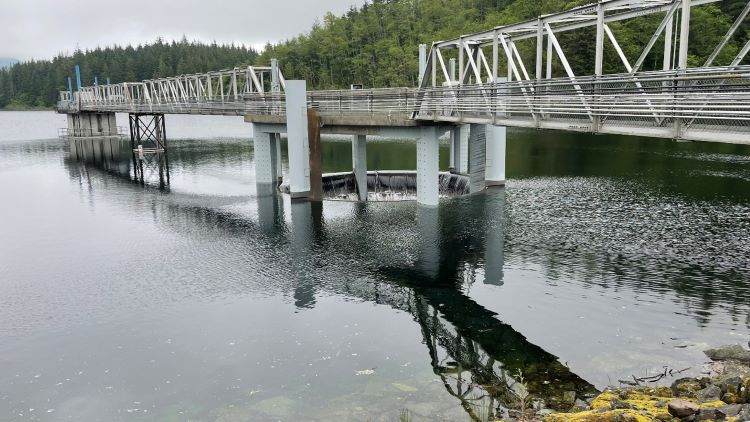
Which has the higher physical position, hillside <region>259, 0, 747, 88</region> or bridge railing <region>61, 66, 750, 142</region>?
hillside <region>259, 0, 747, 88</region>

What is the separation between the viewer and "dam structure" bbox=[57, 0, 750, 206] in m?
16.4

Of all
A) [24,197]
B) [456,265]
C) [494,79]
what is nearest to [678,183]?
[494,79]

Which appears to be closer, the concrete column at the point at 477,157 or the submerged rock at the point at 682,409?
the submerged rock at the point at 682,409

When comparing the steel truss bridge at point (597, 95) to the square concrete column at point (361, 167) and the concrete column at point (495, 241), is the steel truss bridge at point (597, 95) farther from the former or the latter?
the concrete column at point (495, 241)

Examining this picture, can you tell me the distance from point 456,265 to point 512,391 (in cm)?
1107

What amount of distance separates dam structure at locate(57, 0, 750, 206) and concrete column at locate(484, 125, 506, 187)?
2.9 inches

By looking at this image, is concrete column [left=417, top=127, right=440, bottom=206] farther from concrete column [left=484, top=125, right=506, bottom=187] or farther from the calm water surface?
concrete column [left=484, top=125, right=506, bottom=187]

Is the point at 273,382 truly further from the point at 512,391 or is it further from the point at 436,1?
the point at 436,1

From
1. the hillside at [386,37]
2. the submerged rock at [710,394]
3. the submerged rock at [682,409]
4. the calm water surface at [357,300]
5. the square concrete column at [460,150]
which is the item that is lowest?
the calm water surface at [357,300]

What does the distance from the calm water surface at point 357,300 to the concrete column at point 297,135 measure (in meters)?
2.10

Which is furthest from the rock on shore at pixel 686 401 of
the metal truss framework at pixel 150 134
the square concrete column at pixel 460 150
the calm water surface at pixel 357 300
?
the metal truss framework at pixel 150 134

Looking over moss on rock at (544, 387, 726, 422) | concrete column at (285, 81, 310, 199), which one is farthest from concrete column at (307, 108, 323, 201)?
moss on rock at (544, 387, 726, 422)

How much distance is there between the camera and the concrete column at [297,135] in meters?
38.2

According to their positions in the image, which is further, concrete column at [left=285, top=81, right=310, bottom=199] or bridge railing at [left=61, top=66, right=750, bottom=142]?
concrete column at [left=285, top=81, right=310, bottom=199]
